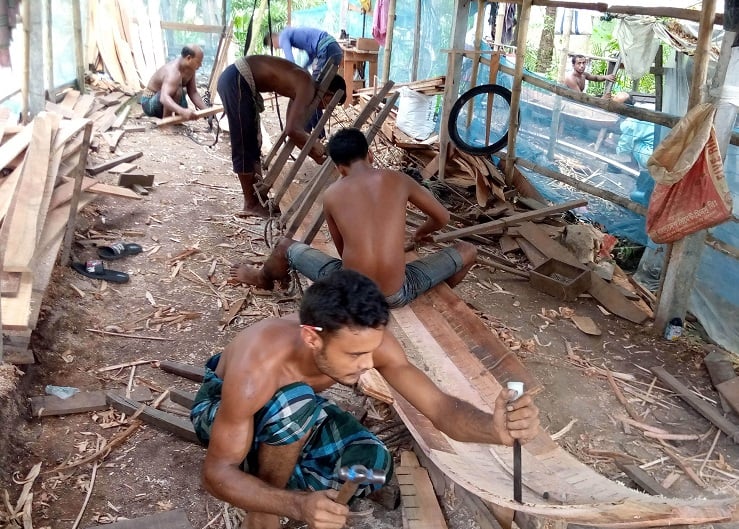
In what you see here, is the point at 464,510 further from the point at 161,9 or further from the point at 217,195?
the point at 161,9

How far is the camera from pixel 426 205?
168 inches

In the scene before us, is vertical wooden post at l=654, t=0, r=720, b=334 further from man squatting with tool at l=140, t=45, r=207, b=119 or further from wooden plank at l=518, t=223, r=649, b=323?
man squatting with tool at l=140, t=45, r=207, b=119

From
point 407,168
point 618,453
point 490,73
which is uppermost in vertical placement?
point 490,73

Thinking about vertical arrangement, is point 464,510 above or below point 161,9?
below

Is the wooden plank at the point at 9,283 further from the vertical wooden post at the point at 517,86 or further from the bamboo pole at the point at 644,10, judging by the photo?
the vertical wooden post at the point at 517,86

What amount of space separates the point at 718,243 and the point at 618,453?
6.57 ft

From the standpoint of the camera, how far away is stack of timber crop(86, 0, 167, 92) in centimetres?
1134

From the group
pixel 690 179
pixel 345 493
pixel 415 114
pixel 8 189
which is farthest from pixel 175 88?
pixel 345 493

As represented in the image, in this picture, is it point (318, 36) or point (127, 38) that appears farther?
point (127, 38)

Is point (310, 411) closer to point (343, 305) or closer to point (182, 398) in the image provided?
point (343, 305)

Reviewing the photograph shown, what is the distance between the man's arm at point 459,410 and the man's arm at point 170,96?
790 cm

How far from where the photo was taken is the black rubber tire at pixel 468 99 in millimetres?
7309

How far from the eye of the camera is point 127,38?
11.9 meters

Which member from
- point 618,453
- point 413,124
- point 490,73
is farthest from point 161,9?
point 618,453
